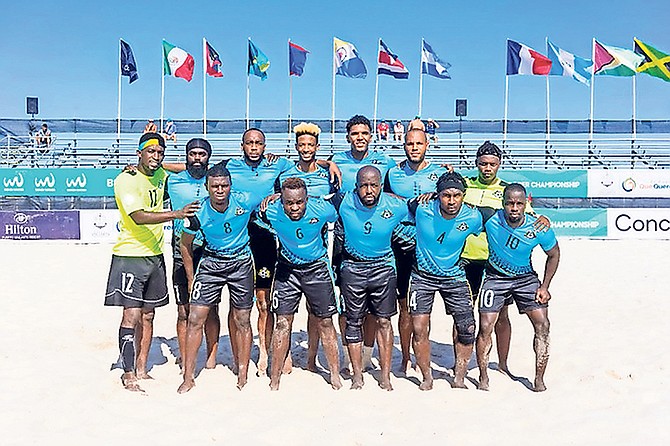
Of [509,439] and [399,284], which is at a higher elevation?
[399,284]

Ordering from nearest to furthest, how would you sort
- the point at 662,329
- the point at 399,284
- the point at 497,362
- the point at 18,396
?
1. the point at 18,396
2. the point at 399,284
3. the point at 497,362
4. the point at 662,329

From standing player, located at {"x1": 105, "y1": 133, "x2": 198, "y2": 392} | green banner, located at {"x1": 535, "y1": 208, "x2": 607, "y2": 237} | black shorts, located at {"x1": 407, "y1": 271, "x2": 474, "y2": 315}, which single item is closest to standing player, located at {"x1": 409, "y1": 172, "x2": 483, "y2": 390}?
black shorts, located at {"x1": 407, "y1": 271, "x2": 474, "y2": 315}

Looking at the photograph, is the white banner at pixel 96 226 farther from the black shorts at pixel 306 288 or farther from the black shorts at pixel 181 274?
the black shorts at pixel 306 288

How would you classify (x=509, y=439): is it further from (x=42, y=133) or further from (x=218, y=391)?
(x=42, y=133)

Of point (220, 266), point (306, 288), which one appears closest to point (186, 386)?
point (220, 266)

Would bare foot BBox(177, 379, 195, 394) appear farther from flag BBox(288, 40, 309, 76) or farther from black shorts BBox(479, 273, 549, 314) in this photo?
flag BBox(288, 40, 309, 76)

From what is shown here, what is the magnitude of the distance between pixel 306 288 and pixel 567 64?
18.5 metres

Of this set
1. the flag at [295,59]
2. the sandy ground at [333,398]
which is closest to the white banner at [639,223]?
the sandy ground at [333,398]

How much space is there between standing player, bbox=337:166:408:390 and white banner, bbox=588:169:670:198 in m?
13.6

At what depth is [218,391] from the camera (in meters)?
4.45

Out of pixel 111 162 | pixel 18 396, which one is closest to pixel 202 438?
pixel 18 396

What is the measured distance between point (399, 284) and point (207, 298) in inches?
62.2

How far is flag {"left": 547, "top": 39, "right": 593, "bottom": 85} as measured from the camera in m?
19.6

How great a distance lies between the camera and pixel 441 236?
4316mm
